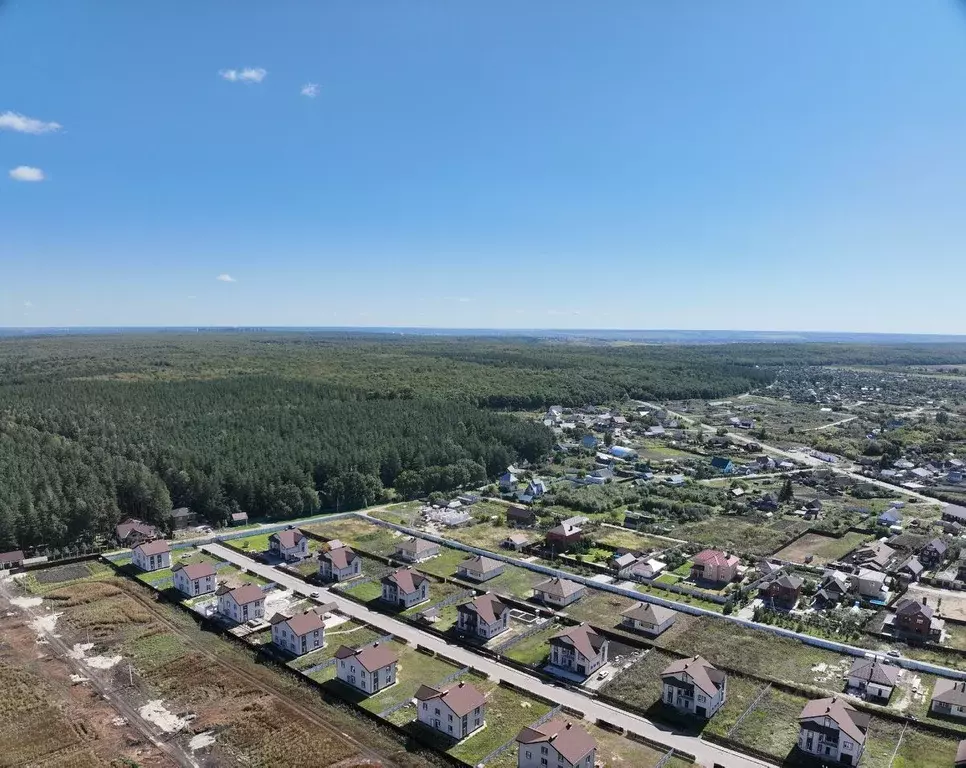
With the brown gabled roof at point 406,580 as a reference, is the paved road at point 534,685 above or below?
below

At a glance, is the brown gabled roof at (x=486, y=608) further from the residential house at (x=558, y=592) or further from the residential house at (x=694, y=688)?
the residential house at (x=694, y=688)

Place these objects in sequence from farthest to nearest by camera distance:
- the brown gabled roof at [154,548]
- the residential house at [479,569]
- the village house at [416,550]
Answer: the village house at [416,550] < the brown gabled roof at [154,548] < the residential house at [479,569]

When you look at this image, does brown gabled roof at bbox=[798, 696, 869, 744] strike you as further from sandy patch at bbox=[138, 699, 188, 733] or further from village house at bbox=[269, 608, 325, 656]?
sandy patch at bbox=[138, 699, 188, 733]

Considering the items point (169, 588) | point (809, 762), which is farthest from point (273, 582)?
point (809, 762)

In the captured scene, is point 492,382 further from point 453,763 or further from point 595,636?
point 453,763

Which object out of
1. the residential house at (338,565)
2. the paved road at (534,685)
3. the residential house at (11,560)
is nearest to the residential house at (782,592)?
the paved road at (534,685)

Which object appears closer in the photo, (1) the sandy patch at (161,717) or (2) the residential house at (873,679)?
(1) the sandy patch at (161,717)
